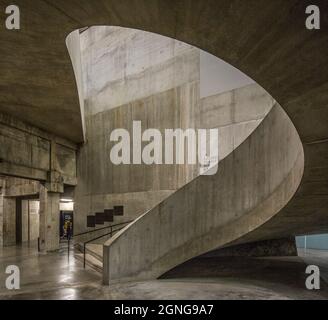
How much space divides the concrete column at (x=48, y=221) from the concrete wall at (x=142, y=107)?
1608 millimetres

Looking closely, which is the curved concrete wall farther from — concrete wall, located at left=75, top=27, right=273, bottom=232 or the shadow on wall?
the shadow on wall

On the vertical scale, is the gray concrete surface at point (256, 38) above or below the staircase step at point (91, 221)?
above

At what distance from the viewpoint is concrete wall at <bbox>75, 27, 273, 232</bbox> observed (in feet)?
37.1

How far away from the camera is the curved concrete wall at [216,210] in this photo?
6.67m

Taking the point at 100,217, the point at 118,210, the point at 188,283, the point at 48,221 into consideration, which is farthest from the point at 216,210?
the point at 48,221

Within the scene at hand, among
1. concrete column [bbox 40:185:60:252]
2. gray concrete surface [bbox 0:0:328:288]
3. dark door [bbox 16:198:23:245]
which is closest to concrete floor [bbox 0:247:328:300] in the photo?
gray concrete surface [bbox 0:0:328:288]

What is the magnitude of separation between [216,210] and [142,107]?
7593 mm

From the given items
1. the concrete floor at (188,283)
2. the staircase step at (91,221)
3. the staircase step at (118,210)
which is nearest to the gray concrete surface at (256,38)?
the concrete floor at (188,283)

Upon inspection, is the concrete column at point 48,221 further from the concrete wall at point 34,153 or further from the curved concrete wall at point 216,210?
the curved concrete wall at point 216,210

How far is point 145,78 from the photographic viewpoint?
45.5 ft

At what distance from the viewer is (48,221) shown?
46.8ft

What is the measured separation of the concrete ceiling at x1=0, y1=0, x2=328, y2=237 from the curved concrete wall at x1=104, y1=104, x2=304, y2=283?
829 mm

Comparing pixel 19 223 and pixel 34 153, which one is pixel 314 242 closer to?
pixel 34 153

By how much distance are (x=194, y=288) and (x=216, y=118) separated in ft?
21.8
